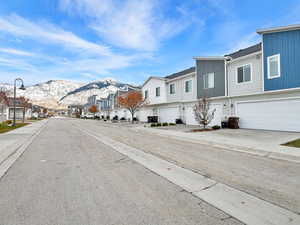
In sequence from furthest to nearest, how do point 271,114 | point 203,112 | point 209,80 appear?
point 209,80, point 203,112, point 271,114

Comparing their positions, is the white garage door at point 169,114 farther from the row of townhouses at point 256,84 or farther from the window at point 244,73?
the window at point 244,73

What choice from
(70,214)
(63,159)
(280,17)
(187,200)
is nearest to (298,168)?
(187,200)

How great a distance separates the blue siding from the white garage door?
1164cm

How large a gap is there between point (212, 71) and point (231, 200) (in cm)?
1794

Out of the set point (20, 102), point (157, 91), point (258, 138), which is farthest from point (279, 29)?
point (20, 102)

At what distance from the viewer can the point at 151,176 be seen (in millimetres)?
4758

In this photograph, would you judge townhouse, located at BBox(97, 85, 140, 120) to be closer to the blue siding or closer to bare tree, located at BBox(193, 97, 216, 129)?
bare tree, located at BBox(193, 97, 216, 129)

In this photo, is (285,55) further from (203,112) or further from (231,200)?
(231,200)

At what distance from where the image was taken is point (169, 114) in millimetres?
25438

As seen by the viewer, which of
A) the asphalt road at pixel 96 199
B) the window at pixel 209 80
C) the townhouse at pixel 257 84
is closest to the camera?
the asphalt road at pixel 96 199

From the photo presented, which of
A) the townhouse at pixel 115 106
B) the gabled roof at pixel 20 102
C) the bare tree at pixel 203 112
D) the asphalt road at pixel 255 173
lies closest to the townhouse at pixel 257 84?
the bare tree at pixel 203 112

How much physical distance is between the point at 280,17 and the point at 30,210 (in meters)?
22.1

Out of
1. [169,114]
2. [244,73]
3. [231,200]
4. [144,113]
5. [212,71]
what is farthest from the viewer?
[144,113]

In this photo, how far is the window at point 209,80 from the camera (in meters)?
19.3
